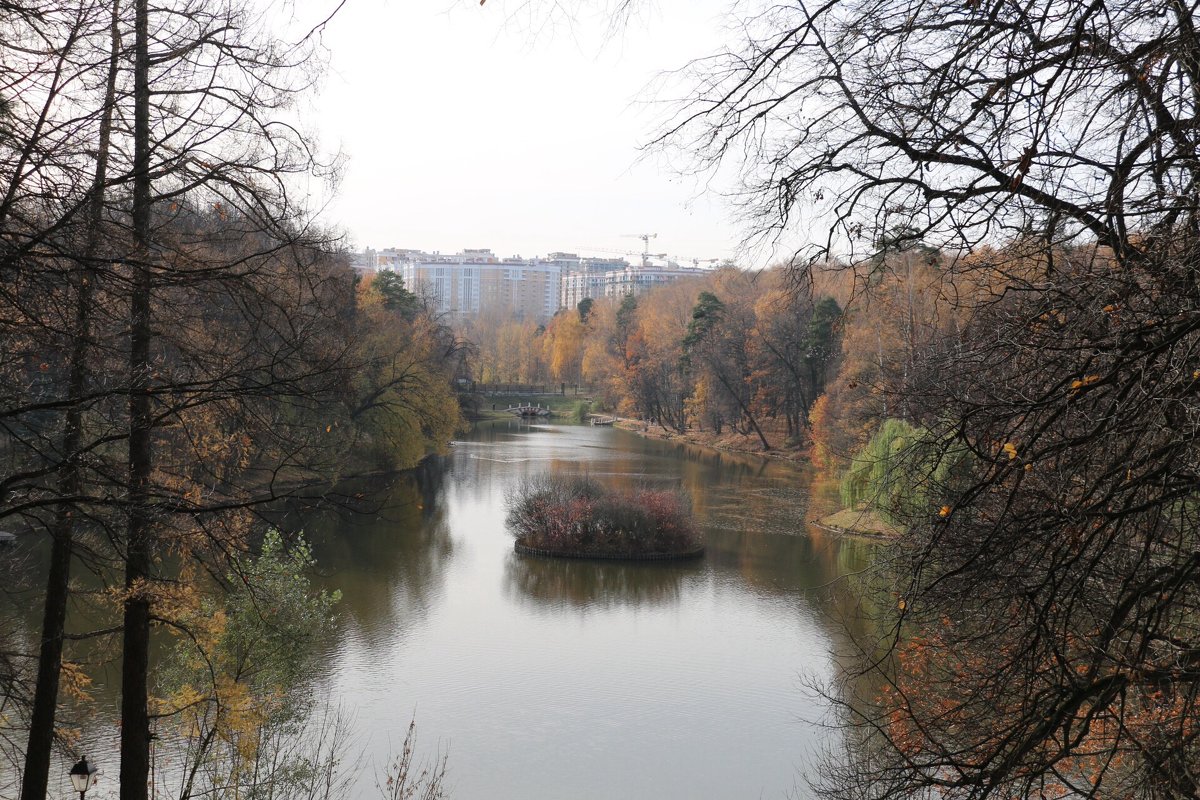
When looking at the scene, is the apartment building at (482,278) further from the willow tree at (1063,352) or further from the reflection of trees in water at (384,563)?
the willow tree at (1063,352)

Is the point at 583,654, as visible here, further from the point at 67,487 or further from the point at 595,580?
the point at 67,487

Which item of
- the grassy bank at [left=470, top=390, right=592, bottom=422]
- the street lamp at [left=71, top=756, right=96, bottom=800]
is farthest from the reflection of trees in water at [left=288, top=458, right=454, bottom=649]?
the grassy bank at [left=470, top=390, right=592, bottom=422]

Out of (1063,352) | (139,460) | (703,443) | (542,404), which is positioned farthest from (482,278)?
(1063,352)

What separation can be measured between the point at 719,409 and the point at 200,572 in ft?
111

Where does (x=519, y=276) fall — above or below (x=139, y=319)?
above

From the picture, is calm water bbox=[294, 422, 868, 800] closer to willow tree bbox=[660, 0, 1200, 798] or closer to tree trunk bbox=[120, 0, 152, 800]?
tree trunk bbox=[120, 0, 152, 800]

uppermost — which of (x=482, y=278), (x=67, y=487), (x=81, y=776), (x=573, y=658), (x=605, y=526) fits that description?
(x=482, y=278)

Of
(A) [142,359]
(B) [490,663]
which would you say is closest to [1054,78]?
(A) [142,359]

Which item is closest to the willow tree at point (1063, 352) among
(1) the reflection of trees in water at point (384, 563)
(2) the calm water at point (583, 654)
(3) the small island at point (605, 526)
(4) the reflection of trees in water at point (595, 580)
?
(2) the calm water at point (583, 654)

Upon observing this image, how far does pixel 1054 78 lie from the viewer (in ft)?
9.78

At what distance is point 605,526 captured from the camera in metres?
23.5

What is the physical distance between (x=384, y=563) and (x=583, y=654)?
20.9 feet

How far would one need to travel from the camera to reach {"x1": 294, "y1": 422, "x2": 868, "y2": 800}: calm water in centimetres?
1181

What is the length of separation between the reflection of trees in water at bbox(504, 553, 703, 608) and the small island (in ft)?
1.24
